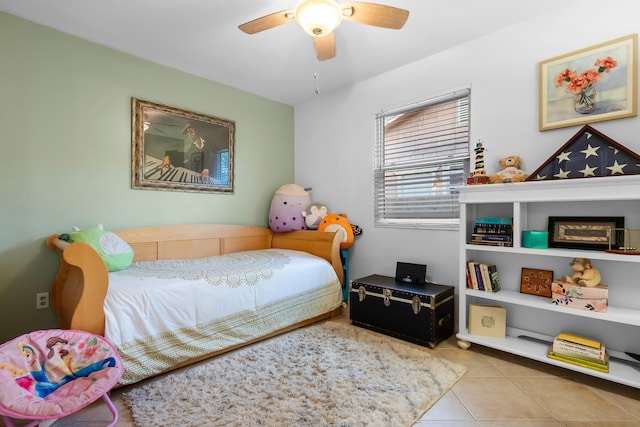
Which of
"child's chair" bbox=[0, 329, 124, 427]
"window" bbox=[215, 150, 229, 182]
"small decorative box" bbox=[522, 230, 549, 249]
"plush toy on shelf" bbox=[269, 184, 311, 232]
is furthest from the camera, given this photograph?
"plush toy on shelf" bbox=[269, 184, 311, 232]

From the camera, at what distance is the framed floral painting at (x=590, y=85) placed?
5.97 ft

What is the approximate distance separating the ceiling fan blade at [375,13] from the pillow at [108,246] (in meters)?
2.06

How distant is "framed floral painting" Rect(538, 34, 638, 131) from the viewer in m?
1.82

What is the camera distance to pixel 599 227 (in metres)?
1.86

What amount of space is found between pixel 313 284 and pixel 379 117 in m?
1.71

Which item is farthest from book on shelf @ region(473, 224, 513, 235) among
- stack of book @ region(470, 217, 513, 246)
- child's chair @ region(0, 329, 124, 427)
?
child's chair @ region(0, 329, 124, 427)

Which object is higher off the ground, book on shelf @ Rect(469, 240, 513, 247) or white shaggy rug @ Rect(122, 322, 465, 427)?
book on shelf @ Rect(469, 240, 513, 247)

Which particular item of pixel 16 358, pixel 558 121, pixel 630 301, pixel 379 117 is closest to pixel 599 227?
pixel 630 301

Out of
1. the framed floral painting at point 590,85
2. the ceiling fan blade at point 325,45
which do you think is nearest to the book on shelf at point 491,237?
the framed floral painting at point 590,85

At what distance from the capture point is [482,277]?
7.19 ft

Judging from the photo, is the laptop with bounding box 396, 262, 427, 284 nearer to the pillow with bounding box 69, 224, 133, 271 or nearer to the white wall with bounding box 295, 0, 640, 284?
the white wall with bounding box 295, 0, 640, 284

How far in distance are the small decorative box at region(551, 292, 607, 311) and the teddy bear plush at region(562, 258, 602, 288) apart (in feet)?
0.30

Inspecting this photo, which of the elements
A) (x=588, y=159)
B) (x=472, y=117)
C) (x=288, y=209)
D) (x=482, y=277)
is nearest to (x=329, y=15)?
(x=472, y=117)

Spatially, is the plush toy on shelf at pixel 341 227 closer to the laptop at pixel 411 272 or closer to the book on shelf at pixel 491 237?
the laptop at pixel 411 272
